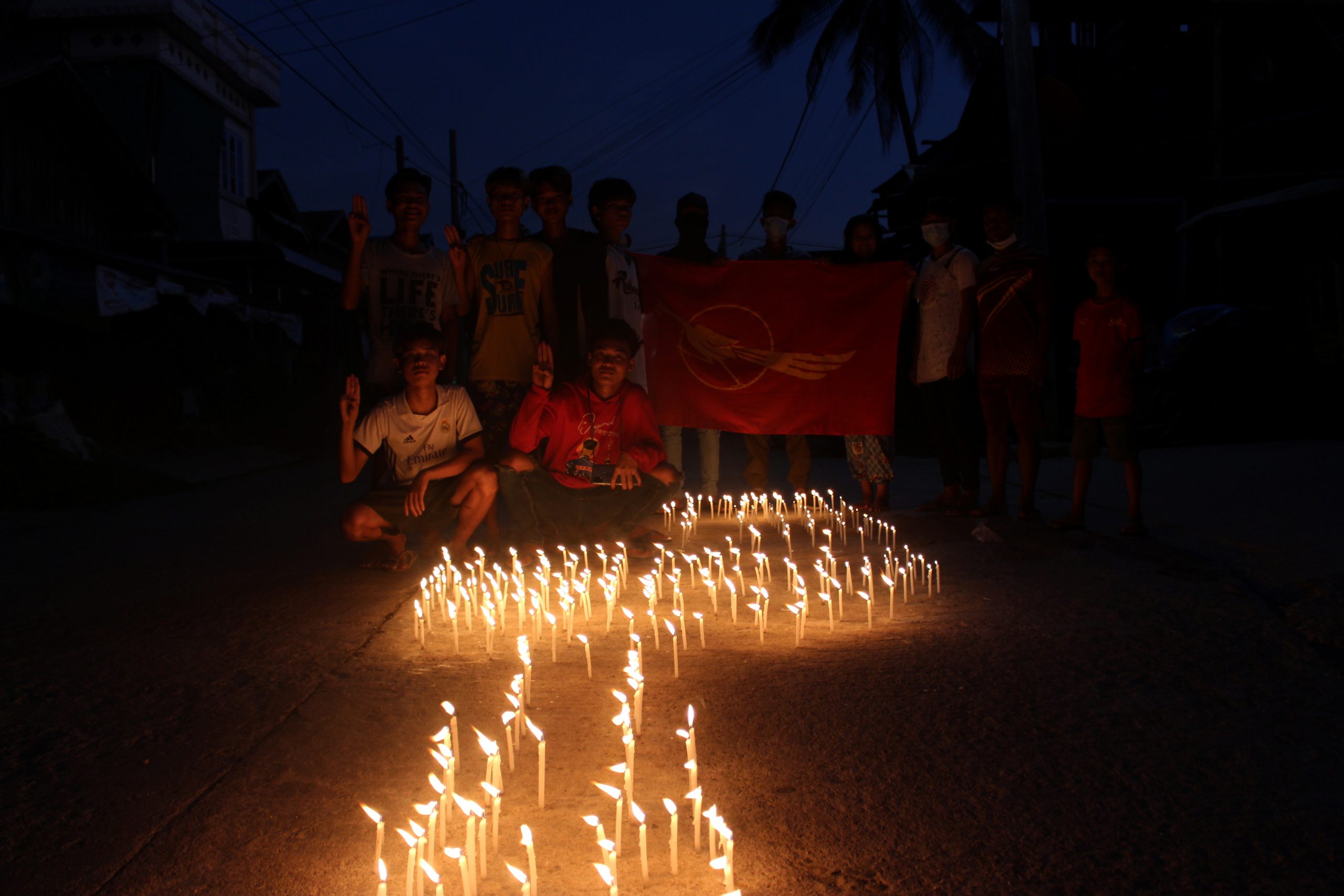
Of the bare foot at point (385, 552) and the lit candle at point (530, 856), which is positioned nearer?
the lit candle at point (530, 856)

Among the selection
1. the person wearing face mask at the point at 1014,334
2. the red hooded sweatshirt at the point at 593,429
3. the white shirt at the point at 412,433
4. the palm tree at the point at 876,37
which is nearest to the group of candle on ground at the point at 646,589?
the red hooded sweatshirt at the point at 593,429

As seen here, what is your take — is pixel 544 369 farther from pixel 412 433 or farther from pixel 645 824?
pixel 645 824

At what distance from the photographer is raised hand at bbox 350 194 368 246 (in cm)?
563

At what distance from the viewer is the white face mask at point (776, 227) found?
760 cm

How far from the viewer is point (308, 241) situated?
27.8 meters

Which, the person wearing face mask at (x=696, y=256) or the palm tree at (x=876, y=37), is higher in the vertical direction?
the palm tree at (x=876, y=37)

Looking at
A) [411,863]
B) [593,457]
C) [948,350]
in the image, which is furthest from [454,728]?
[948,350]

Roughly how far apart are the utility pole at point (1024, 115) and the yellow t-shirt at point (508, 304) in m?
7.42

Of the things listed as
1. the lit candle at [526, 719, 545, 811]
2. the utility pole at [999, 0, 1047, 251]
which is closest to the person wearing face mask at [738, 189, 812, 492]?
the utility pole at [999, 0, 1047, 251]

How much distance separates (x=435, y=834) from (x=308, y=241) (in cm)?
2818

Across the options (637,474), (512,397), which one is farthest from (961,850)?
(512,397)

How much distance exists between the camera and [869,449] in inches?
302

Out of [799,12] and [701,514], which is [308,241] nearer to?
[799,12]

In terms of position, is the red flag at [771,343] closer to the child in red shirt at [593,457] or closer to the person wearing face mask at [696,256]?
the person wearing face mask at [696,256]
